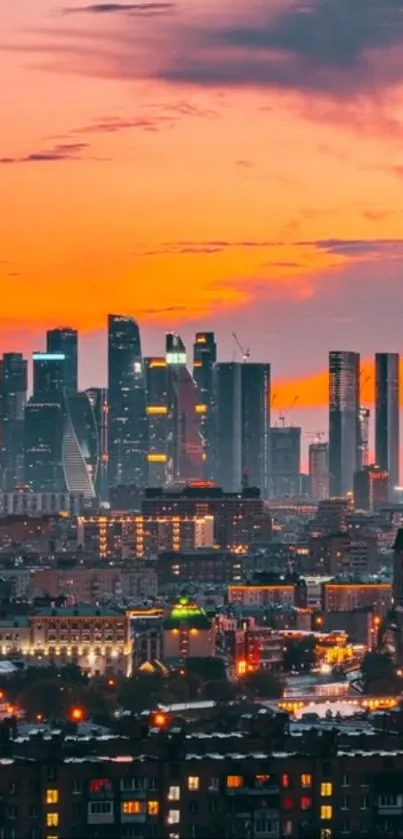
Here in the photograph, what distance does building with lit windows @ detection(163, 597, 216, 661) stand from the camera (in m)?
105

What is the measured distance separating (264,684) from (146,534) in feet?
311

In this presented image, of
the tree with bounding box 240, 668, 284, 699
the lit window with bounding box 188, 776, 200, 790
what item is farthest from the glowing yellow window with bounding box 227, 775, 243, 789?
the tree with bounding box 240, 668, 284, 699

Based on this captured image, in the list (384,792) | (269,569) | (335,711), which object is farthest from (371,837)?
(269,569)

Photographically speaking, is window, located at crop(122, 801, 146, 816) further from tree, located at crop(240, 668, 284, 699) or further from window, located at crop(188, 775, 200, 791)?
tree, located at crop(240, 668, 284, 699)

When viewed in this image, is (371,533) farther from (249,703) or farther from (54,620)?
(249,703)

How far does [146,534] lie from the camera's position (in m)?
185

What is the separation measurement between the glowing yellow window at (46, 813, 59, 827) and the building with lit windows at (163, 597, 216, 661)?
52.4m

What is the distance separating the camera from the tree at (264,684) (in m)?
87.9

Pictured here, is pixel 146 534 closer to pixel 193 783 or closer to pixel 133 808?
pixel 193 783

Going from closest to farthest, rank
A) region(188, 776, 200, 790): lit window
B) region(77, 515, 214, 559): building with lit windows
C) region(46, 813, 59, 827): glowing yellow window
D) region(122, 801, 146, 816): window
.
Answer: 1. region(46, 813, 59, 827): glowing yellow window
2. region(122, 801, 146, 816): window
3. region(188, 776, 200, 790): lit window
4. region(77, 515, 214, 559): building with lit windows

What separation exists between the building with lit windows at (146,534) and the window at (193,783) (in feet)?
423

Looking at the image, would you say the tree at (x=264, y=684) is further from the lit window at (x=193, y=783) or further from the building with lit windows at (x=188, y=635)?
the lit window at (x=193, y=783)

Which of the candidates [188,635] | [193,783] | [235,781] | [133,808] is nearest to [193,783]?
[193,783]

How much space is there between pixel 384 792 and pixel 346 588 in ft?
263
